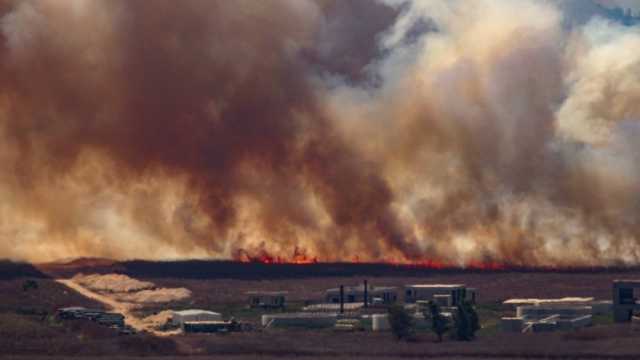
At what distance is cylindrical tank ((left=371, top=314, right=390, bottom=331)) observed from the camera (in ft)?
596

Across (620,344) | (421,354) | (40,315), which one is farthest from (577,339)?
(40,315)

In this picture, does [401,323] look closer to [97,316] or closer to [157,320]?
[157,320]

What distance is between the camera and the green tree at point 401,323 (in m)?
170

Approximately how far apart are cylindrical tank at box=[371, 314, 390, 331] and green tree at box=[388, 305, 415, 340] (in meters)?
7.91

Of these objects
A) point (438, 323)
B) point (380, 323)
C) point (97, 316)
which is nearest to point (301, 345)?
point (438, 323)

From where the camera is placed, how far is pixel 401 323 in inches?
6703

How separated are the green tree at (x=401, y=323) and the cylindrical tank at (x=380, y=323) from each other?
7910 mm

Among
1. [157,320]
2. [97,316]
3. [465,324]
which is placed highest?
[97,316]

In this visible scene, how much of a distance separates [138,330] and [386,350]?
37.7 metres

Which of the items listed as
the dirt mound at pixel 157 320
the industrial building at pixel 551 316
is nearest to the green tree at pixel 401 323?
the industrial building at pixel 551 316

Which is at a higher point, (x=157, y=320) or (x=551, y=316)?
(x=551, y=316)

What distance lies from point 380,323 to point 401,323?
12082 mm

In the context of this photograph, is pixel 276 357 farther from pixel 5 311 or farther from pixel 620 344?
pixel 5 311

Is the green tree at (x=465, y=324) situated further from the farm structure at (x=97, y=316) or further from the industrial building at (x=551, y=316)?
the farm structure at (x=97, y=316)
